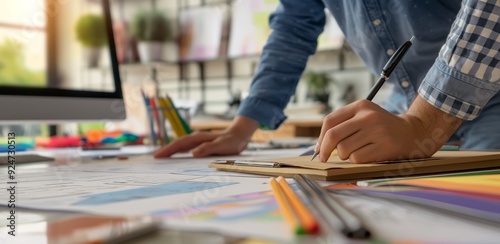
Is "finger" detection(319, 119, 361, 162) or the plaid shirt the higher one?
the plaid shirt

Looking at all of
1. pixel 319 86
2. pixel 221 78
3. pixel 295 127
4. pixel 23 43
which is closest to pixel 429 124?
pixel 23 43

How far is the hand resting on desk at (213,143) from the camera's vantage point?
922 millimetres

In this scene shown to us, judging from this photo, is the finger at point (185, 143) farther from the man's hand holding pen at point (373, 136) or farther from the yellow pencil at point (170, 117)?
the man's hand holding pen at point (373, 136)

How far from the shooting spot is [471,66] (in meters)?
0.59

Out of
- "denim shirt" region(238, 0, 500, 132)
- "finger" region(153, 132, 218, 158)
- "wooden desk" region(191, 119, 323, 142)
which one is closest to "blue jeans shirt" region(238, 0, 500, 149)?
"denim shirt" region(238, 0, 500, 132)

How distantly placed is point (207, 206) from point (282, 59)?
0.83 meters

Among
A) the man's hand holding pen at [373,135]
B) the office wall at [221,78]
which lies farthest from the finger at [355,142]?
the office wall at [221,78]

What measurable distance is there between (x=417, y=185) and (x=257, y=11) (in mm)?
2934

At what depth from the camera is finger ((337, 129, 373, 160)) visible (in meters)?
0.54

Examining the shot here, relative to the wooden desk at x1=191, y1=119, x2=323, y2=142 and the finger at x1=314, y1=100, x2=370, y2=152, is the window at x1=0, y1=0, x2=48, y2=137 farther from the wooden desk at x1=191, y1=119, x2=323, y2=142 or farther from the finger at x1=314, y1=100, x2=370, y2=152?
the wooden desk at x1=191, y1=119, x2=323, y2=142

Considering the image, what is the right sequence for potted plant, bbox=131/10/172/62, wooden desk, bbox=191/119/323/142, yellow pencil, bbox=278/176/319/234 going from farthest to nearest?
potted plant, bbox=131/10/172/62 → wooden desk, bbox=191/119/323/142 → yellow pencil, bbox=278/176/319/234

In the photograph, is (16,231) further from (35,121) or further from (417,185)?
(35,121)

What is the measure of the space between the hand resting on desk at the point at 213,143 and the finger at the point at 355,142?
1.37ft

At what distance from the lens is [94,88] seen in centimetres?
107
